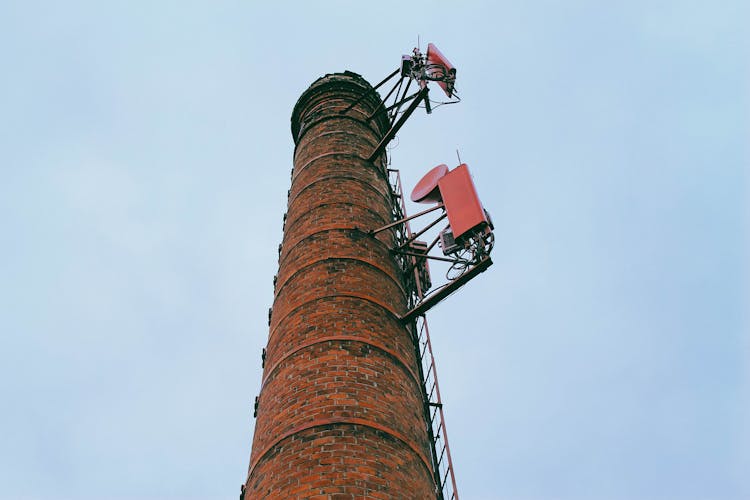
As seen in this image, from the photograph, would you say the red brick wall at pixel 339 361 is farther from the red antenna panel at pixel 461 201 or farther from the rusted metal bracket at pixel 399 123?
the red antenna panel at pixel 461 201

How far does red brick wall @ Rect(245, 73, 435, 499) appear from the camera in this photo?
726 centimetres

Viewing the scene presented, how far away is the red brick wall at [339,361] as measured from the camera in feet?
23.8

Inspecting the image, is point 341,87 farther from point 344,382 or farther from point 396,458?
point 396,458

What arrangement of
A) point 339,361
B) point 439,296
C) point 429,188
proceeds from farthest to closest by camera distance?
point 429,188 < point 439,296 < point 339,361

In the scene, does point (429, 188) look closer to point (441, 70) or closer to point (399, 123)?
point (399, 123)

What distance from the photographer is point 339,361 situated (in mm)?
8359

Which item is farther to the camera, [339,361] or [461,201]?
[461,201]

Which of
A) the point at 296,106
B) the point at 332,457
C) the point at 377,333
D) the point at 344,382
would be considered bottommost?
the point at 332,457

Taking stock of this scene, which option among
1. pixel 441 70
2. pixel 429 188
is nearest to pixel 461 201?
pixel 429 188

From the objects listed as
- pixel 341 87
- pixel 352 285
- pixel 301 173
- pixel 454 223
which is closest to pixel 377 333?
pixel 352 285

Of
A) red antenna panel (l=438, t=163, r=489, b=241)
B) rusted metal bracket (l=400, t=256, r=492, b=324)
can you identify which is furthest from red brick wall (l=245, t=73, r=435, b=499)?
red antenna panel (l=438, t=163, r=489, b=241)

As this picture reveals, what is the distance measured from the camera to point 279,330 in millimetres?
9742

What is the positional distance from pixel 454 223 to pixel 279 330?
11.2 ft

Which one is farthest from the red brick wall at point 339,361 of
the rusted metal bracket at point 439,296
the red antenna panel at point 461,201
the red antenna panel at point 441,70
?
the red antenna panel at point 441,70
